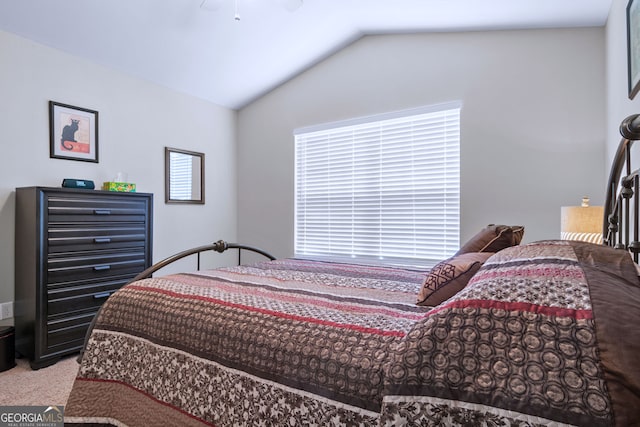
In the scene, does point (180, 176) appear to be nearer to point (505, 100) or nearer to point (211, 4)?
point (211, 4)

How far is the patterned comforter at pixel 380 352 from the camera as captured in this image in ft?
2.13

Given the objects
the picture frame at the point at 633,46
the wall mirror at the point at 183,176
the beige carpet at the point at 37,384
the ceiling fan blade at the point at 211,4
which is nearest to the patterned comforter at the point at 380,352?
the beige carpet at the point at 37,384

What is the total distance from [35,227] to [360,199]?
8.99ft

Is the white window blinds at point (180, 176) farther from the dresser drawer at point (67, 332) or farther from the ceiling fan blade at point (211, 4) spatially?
the ceiling fan blade at point (211, 4)

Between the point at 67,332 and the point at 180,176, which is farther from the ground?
the point at 180,176

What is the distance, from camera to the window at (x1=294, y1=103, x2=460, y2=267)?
10.4ft

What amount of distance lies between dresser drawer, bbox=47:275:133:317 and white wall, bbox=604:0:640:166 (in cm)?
364

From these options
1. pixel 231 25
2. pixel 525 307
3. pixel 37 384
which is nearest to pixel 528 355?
pixel 525 307

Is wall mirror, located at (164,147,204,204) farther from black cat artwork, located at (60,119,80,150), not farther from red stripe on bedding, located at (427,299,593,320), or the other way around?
red stripe on bedding, located at (427,299,593,320)

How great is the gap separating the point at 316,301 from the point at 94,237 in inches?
91.3

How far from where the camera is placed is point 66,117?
2979 mm

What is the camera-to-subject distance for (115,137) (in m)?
3.33

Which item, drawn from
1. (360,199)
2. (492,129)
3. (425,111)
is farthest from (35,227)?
(492,129)

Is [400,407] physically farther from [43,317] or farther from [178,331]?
[43,317]
